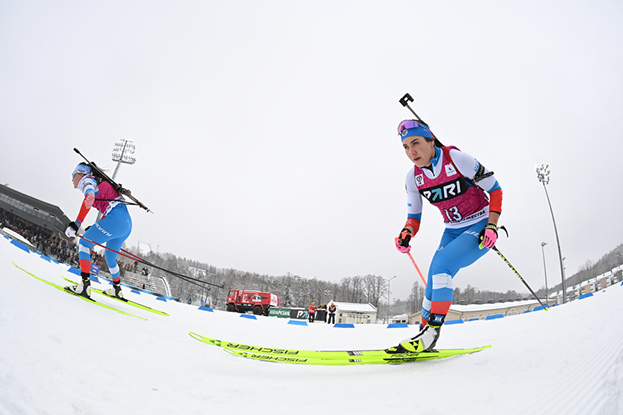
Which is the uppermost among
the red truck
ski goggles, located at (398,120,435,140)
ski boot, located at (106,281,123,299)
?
ski goggles, located at (398,120,435,140)

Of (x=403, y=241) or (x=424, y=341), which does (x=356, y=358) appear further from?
(x=403, y=241)

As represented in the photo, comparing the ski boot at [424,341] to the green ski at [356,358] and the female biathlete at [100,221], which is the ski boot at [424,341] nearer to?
the green ski at [356,358]

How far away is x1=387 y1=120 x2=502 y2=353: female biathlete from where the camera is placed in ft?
7.77

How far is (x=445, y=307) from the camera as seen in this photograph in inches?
93.5

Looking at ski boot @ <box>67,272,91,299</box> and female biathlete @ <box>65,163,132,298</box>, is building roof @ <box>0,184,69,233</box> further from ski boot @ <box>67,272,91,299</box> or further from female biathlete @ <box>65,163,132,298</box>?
ski boot @ <box>67,272,91,299</box>

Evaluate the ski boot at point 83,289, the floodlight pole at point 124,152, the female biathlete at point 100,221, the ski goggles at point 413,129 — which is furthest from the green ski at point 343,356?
the floodlight pole at point 124,152

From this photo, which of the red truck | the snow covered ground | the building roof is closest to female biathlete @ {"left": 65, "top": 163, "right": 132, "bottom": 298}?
the snow covered ground

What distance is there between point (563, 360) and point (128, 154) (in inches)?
1179

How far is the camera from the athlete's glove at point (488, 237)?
237 centimetres

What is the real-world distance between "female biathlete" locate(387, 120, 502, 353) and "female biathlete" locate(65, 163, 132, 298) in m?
4.37

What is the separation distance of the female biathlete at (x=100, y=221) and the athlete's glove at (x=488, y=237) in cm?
495

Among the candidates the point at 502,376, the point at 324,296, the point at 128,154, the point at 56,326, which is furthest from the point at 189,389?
the point at 324,296

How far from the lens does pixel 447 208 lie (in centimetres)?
276

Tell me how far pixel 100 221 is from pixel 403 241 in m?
4.54
